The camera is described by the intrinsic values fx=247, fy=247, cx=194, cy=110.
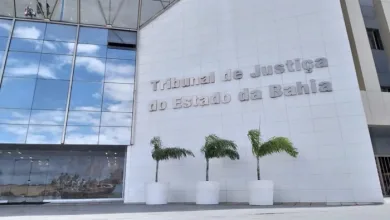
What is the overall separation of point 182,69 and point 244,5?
4.02 metres

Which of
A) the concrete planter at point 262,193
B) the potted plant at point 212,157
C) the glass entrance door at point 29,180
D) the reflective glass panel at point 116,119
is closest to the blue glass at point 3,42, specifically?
the glass entrance door at point 29,180

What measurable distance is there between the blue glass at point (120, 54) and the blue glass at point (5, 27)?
4728mm

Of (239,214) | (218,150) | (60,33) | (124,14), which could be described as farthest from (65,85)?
(239,214)

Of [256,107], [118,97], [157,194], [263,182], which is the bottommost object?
[157,194]

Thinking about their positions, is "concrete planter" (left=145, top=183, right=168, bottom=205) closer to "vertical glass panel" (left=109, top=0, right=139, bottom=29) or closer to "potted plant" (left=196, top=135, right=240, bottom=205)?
"potted plant" (left=196, top=135, right=240, bottom=205)

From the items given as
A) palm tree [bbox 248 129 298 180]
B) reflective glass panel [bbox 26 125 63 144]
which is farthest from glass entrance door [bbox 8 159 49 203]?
palm tree [bbox 248 129 298 180]

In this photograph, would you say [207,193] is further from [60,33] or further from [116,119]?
[60,33]

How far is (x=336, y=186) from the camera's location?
8.31 m

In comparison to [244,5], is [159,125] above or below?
below

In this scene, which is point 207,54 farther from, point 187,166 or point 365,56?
point 365,56

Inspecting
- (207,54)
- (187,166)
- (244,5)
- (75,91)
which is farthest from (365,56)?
(75,91)

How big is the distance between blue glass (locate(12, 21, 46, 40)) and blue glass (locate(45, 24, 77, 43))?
28 centimetres

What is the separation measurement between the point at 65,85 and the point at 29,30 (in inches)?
140

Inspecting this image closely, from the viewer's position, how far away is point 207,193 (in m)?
8.27
